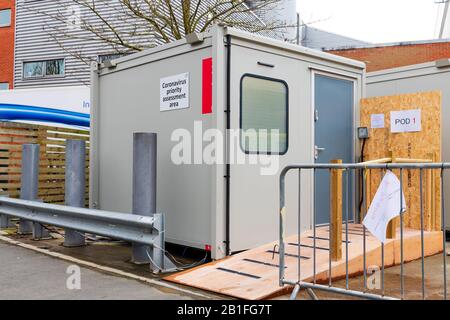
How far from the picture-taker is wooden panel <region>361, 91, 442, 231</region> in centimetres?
650

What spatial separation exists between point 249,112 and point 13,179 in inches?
214

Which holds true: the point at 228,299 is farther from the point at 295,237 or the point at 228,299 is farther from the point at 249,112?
the point at 249,112

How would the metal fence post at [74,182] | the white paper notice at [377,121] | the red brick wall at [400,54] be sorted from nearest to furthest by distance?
the metal fence post at [74,182], the white paper notice at [377,121], the red brick wall at [400,54]

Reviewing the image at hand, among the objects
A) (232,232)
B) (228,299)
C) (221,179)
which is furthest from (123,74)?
(228,299)

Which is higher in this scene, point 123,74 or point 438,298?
point 123,74

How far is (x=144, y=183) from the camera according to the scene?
5727mm

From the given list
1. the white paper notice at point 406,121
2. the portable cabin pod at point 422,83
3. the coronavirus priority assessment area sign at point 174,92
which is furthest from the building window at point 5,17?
the white paper notice at point 406,121

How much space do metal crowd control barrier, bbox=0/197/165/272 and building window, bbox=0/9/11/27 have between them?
830 inches

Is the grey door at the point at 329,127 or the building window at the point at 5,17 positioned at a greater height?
the building window at the point at 5,17

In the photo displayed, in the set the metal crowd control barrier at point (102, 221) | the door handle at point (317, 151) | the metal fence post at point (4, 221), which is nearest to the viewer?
the metal crowd control barrier at point (102, 221)

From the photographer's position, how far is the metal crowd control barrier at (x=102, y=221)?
17.4 feet

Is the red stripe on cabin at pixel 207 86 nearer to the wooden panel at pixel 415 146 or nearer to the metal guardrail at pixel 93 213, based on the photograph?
the metal guardrail at pixel 93 213

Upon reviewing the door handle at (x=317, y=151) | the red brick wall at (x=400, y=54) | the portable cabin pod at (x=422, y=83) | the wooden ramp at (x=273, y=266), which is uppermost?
the red brick wall at (x=400, y=54)

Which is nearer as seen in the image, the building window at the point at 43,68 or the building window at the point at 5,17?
the building window at the point at 43,68
